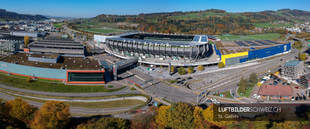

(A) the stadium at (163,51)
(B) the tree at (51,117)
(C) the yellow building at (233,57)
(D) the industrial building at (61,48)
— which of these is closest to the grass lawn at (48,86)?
(B) the tree at (51,117)

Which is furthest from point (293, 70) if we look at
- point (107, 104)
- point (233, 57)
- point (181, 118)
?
point (107, 104)

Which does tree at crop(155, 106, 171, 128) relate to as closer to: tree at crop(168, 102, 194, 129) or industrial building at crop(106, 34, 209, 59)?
tree at crop(168, 102, 194, 129)

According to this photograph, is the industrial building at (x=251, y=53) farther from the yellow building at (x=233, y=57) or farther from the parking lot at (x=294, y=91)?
the parking lot at (x=294, y=91)

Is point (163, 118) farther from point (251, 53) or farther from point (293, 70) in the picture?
point (251, 53)

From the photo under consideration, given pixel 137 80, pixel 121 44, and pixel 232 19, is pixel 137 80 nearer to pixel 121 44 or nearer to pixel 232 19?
pixel 121 44

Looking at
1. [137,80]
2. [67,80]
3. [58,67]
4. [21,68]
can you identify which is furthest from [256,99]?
[21,68]
